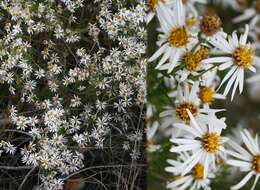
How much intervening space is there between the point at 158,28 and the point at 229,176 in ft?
1.35

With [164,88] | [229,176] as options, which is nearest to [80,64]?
[164,88]

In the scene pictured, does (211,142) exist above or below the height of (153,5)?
below

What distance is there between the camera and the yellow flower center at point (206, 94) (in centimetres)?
102

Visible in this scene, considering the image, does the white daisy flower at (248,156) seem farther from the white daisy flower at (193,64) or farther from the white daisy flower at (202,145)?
the white daisy flower at (193,64)

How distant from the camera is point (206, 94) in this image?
3.36ft

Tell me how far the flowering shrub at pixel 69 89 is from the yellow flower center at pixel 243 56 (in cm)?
19

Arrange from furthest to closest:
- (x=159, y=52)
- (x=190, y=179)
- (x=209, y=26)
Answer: (x=190, y=179)
(x=159, y=52)
(x=209, y=26)

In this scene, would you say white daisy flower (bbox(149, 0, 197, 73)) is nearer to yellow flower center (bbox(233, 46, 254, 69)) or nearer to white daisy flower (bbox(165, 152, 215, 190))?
yellow flower center (bbox(233, 46, 254, 69))

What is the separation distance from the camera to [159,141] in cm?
110

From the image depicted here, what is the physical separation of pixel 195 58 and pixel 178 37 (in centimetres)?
5

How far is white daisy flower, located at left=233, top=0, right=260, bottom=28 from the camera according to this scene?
3.85 feet

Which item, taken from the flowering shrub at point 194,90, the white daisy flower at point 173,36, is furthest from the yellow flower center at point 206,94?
the white daisy flower at point 173,36

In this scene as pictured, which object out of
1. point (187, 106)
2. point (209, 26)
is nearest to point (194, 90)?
point (187, 106)

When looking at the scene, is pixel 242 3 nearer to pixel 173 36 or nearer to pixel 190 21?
pixel 190 21
